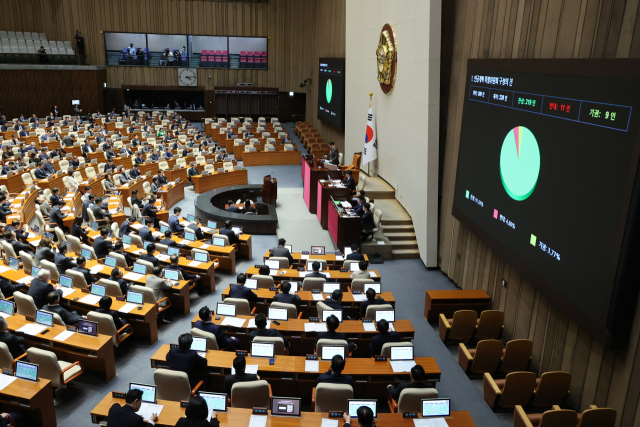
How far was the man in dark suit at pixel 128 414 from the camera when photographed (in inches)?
183

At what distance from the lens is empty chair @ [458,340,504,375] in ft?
23.2

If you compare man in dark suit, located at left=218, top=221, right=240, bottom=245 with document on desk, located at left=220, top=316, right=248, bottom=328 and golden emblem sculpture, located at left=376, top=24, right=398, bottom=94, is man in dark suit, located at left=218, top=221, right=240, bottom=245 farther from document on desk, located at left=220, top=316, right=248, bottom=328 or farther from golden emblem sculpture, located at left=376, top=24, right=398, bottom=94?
golden emblem sculpture, located at left=376, top=24, right=398, bottom=94

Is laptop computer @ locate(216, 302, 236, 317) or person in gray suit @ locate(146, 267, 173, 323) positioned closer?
laptop computer @ locate(216, 302, 236, 317)

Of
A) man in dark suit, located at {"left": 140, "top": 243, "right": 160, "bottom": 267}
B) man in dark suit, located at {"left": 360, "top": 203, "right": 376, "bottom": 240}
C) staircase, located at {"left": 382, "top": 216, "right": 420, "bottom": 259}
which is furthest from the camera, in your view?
staircase, located at {"left": 382, "top": 216, "right": 420, "bottom": 259}

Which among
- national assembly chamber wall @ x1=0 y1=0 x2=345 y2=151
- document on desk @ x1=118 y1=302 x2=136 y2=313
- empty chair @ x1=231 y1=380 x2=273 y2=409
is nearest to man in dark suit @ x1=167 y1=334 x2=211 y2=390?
empty chair @ x1=231 y1=380 x2=273 y2=409

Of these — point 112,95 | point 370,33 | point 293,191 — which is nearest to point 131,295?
point 293,191

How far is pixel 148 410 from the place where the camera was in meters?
5.14

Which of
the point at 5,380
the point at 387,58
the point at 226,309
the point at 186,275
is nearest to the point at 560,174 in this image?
the point at 226,309

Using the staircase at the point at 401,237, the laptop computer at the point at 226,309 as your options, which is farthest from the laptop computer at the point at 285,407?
the staircase at the point at 401,237

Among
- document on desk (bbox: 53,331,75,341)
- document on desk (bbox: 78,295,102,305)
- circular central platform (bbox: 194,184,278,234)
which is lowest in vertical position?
circular central platform (bbox: 194,184,278,234)

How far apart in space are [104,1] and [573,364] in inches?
1238

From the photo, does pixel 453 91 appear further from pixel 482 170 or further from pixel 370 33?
pixel 370 33

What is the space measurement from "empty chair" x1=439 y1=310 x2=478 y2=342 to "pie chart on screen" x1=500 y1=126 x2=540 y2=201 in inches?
79.2

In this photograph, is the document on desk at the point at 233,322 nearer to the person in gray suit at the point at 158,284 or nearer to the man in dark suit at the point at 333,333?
the man in dark suit at the point at 333,333
